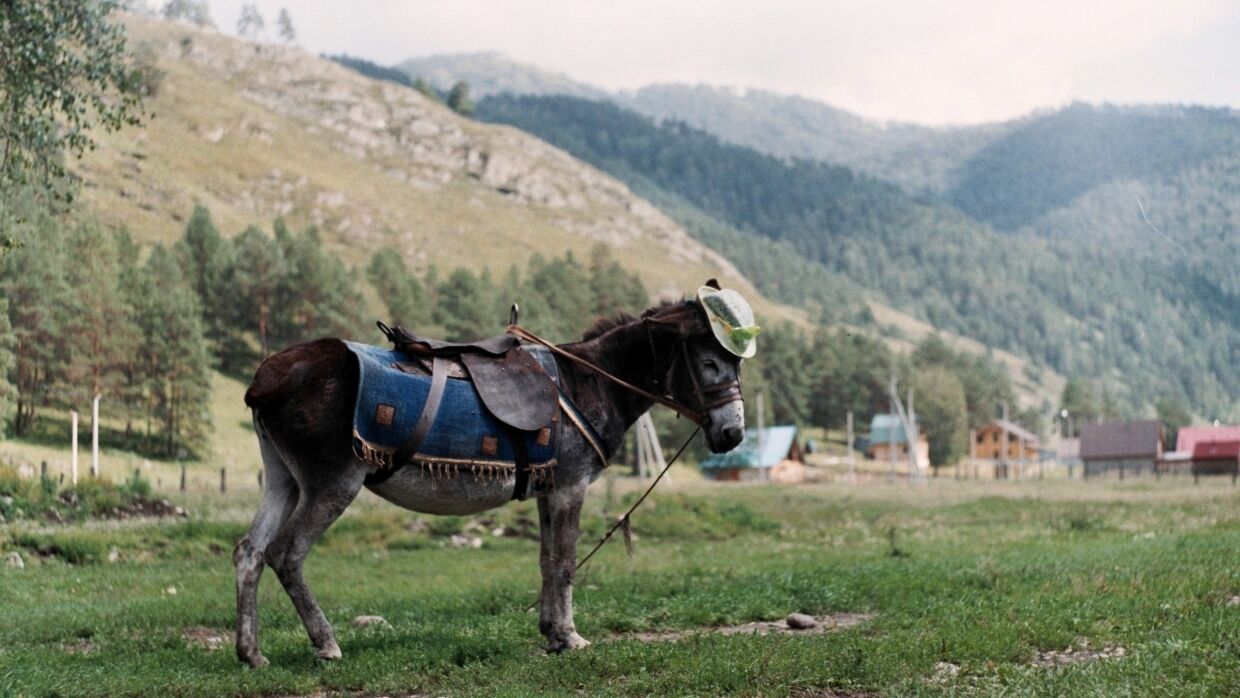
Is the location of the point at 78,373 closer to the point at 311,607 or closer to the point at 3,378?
the point at 3,378

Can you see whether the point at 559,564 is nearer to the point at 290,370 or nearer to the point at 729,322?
the point at 729,322

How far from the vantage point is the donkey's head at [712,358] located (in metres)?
11.6

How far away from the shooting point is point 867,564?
2012 centimetres

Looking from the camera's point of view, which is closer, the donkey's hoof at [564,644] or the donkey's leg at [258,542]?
the donkey's leg at [258,542]

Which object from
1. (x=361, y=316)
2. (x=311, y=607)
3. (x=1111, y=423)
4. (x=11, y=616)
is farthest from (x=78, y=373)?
(x=1111, y=423)

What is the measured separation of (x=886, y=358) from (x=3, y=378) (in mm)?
116004

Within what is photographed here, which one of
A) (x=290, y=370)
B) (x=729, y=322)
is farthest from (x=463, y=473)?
(x=729, y=322)

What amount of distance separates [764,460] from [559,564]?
95690 millimetres

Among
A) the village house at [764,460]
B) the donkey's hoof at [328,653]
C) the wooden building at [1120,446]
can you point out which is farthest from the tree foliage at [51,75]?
the wooden building at [1120,446]

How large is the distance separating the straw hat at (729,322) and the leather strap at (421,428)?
9.38ft

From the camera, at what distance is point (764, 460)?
106 metres

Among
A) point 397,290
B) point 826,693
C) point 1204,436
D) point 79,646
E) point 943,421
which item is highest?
point 397,290

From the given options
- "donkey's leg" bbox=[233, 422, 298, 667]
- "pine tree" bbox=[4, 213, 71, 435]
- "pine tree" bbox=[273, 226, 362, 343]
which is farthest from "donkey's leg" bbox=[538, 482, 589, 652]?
"pine tree" bbox=[273, 226, 362, 343]

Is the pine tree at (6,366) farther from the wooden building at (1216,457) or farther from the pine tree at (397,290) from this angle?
the wooden building at (1216,457)
